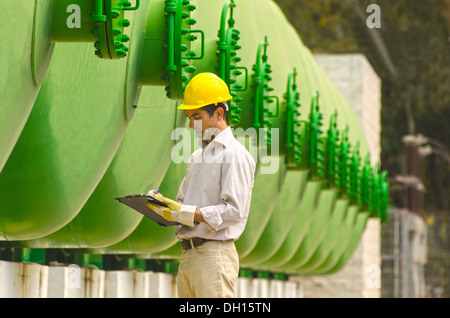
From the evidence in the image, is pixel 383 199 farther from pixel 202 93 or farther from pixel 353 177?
pixel 202 93

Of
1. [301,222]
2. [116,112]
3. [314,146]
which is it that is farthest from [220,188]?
[301,222]

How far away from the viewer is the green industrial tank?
4484 millimetres

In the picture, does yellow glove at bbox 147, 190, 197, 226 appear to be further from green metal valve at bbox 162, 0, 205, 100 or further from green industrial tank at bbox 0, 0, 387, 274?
green metal valve at bbox 162, 0, 205, 100

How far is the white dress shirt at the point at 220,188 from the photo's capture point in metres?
3.96

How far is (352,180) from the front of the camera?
44.0 feet

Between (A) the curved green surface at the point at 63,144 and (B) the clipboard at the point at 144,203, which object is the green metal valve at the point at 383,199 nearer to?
(A) the curved green surface at the point at 63,144

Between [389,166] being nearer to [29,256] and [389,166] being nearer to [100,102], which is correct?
[29,256]

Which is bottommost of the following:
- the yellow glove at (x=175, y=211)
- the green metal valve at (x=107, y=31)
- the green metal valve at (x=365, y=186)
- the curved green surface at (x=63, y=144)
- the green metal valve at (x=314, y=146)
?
the yellow glove at (x=175, y=211)

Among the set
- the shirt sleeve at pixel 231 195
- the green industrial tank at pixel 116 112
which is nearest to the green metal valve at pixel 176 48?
the green industrial tank at pixel 116 112

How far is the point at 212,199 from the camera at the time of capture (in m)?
4.05

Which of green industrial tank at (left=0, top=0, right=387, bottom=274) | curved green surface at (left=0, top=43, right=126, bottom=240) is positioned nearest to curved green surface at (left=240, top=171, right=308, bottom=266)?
green industrial tank at (left=0, top=0, right=387, bottom=274)

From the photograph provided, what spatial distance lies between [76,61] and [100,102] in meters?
0.31

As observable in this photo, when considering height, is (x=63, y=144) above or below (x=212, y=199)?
above

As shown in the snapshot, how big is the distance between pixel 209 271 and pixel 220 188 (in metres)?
0.29
